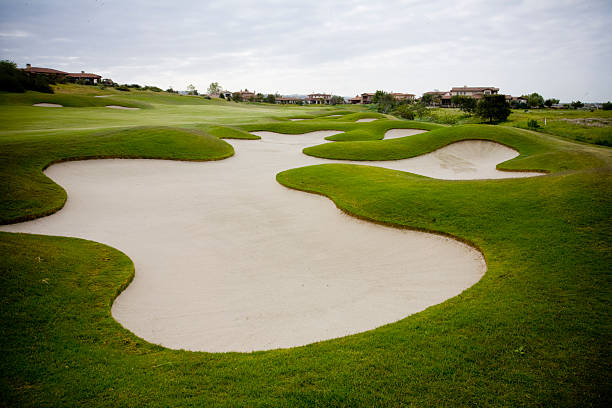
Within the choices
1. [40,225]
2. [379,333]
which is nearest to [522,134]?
[379,333]

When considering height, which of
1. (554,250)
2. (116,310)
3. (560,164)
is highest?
(560,164)

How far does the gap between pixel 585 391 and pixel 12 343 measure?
29.1 ft

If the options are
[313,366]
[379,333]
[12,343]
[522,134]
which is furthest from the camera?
[522,134]

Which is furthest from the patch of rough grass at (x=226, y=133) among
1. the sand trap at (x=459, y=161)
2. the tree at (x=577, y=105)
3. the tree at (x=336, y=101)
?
the tree at (x=336, y=101)

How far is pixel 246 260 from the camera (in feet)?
34.3

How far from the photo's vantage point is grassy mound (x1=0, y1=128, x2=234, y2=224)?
13.0m

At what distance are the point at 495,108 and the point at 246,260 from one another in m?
55.5

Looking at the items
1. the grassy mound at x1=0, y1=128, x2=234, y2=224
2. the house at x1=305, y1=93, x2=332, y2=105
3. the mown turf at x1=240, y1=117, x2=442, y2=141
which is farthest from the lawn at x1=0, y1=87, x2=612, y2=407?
the house at x1=305, y1=93, x2=332, y2=105

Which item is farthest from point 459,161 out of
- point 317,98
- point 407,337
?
point 317,98

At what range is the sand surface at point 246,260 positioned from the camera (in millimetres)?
7477

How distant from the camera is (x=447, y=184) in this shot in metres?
15.1

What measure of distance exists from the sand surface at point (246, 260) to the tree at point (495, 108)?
48.6 m

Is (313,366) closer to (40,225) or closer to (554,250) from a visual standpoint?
(554,250)

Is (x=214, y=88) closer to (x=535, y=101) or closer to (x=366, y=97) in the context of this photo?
(x=366, y=97)
